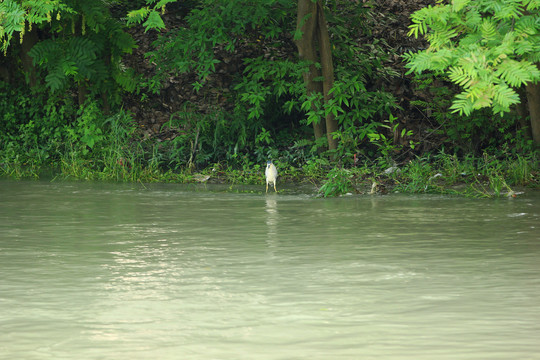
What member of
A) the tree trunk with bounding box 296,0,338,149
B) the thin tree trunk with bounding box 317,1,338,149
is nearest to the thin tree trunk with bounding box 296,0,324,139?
the tree trunk with bounding box 296,0,338,149

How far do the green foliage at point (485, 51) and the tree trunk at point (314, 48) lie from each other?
Result: 7.56 meters

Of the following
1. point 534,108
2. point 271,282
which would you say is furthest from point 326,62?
point 271,282

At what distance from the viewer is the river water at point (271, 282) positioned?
4.91 m

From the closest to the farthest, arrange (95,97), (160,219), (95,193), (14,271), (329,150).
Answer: (14,271) → (160,219) → (95,193) → (329,150) → (95,97)

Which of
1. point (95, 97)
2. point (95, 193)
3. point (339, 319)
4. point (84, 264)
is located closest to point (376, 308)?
point (339, 319)

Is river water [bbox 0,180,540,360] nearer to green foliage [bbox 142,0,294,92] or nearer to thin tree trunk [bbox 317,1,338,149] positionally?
thin tree trunk [bbox 317,1,338,149]

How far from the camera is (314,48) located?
15531 mm

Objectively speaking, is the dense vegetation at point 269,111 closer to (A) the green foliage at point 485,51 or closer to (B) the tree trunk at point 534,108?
(B) the tree trunk at point 534,108

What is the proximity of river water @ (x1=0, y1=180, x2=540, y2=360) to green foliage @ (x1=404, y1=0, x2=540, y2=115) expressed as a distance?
1.43 metres

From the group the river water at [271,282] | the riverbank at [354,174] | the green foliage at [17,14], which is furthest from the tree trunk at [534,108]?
the green foliage at [17,14]

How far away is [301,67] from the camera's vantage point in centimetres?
1512

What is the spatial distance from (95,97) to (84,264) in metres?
12.5

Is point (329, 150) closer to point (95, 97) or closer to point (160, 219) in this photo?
point (160, 219)

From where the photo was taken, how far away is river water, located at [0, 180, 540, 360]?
16.1 ft
